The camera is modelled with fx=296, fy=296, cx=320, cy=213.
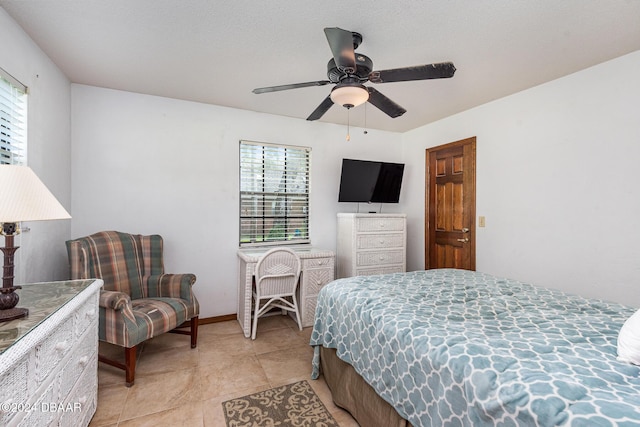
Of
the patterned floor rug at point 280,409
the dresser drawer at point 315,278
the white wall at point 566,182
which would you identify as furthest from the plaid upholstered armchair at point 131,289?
the white wall at point 566,182

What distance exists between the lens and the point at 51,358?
1232 millimetres

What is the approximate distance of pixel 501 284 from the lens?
2148 millimetres

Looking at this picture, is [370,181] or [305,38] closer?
[305,38]

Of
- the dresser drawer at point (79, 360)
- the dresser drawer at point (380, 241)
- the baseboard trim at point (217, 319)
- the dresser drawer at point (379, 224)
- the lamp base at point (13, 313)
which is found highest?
the dresser drawer at point (379, 224)

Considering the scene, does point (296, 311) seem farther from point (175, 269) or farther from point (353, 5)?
point (353, 5)

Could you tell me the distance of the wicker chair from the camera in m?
2.96

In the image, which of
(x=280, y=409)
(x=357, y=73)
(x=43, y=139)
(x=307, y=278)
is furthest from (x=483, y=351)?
(x=43, y=139)

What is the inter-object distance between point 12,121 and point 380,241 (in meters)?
3.38

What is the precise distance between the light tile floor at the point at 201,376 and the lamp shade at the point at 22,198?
53.4 inches

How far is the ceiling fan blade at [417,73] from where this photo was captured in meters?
1.68

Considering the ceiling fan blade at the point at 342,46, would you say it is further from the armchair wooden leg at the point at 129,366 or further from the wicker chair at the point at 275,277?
the armchair wooden leg at the point at 129,366

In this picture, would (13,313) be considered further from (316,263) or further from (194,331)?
(316,263)

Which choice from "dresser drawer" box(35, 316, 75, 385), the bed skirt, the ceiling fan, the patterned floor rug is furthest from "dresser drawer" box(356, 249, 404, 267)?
"dresser drawer" box(35, 316, 75, 385)

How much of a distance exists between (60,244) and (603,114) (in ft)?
15.0
